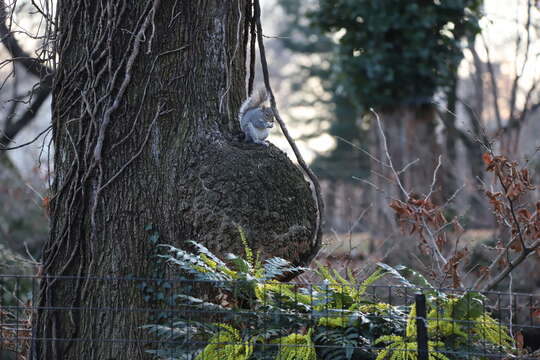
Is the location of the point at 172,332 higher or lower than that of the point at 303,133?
lower

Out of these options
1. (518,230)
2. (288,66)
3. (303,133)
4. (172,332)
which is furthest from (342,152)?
(172,332)

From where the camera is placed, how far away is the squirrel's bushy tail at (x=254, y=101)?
420cm

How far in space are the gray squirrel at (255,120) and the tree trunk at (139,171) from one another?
0.27 feet

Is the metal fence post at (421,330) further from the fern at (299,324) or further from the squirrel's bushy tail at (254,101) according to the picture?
the squirrel's bushy tail at (254,101)

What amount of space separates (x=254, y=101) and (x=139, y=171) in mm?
922

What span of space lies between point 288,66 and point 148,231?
19.2m

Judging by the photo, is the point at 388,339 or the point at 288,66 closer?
the point at 388,339

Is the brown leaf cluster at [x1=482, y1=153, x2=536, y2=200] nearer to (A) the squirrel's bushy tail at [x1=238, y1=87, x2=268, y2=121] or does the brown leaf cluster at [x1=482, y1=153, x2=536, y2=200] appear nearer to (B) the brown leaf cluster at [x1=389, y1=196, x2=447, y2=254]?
(B) the brown leaf cluster at [x1=389, y1=196, x2=447, y2=254]

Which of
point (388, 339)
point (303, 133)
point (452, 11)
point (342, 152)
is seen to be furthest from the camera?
point (303, 133)

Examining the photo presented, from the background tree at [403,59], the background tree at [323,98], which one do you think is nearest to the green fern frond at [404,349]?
the background tree at [403,59]

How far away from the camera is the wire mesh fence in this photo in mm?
3377

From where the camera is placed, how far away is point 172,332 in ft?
11.0

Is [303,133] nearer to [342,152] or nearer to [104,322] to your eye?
[342,152]

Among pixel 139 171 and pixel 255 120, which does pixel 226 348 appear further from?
pixel 255 120
